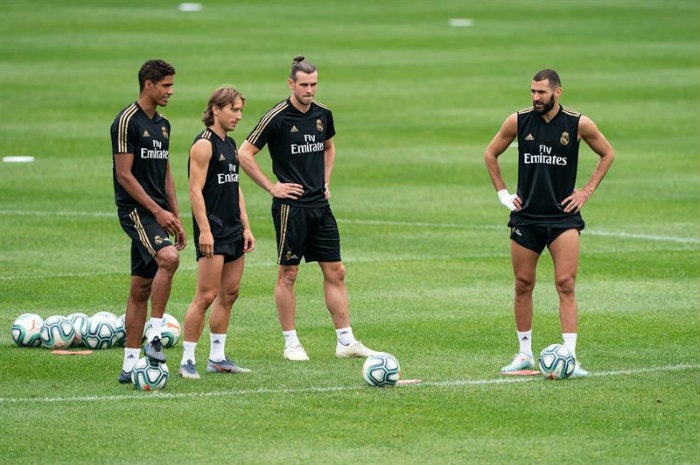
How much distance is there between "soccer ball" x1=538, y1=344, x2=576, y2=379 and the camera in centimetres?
1214

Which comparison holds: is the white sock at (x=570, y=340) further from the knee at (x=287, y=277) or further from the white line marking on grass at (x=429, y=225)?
the white line marking on grass at (x=429, y=225)

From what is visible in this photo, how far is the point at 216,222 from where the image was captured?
1266cm

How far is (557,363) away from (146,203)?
11.4ft

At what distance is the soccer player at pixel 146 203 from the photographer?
40.3 ft

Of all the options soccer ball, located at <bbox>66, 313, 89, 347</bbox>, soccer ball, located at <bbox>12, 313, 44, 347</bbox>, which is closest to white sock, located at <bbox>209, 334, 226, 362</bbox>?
soccer ball, located at <bbox>66, 313, 89, 347</bbox>

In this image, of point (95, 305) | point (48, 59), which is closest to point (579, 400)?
point (95, 305)

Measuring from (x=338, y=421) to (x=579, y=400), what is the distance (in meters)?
1.88

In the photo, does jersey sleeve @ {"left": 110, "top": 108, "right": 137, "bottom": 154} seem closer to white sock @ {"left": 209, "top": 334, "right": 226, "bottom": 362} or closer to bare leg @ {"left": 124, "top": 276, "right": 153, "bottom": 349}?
bare leg @ {"left": 124, "top": 276, "right": 153, "bottom": 349}

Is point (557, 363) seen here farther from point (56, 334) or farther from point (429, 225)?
point (429, 225)

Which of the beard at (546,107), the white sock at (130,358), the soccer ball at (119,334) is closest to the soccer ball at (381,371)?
the white sock at (130,358)

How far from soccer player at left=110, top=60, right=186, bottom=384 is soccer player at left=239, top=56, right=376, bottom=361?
50.4 inches

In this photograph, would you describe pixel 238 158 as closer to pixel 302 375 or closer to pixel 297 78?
pixel 297 78

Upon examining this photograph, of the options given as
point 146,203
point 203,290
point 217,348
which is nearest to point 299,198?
point 203,290

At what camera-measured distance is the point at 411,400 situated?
37.9 feet
